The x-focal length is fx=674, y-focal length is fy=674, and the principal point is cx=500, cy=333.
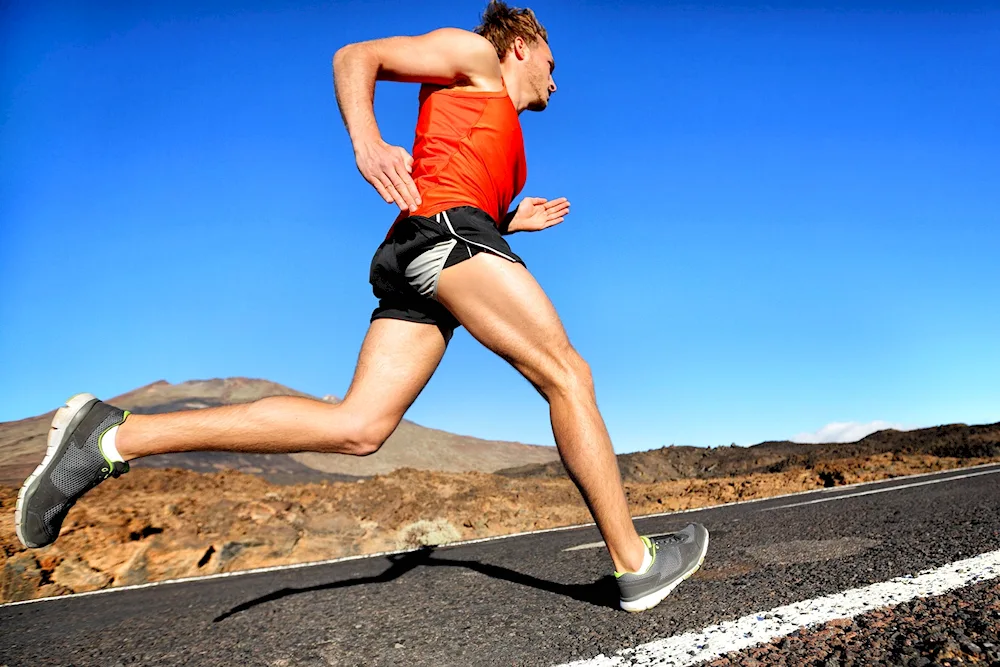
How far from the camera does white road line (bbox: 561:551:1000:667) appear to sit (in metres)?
1.61

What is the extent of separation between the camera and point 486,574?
3053 millimetres

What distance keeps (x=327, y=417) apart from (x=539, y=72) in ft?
4.97

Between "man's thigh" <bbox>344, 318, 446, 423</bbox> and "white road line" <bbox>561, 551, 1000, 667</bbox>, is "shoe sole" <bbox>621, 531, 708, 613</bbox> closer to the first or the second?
"white road line" <bbox>561, 551, 1000, 667</bbox>

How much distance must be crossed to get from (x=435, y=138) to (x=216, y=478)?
28.3ft

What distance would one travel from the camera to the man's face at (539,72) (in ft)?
8.44

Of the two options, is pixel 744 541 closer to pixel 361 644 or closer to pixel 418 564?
pixel 418 564

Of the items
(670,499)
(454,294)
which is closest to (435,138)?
(454,294)

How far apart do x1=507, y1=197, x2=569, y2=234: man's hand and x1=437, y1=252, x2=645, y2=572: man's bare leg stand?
84cm

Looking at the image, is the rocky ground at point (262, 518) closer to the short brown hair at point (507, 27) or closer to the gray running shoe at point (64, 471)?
the gray running shoe at point (64, 471)

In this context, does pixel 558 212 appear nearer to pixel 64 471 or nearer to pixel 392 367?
pixel 392 367

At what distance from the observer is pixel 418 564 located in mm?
3736

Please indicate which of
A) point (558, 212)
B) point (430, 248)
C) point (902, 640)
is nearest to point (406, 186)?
point (430, 248)

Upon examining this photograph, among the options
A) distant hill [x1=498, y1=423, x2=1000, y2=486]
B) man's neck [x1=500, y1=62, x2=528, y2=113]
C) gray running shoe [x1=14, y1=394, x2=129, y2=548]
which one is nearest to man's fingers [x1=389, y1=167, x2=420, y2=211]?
man's neck [x1=500, y1=62, x2=528, y2=113]

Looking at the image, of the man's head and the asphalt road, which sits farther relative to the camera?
the man's head
